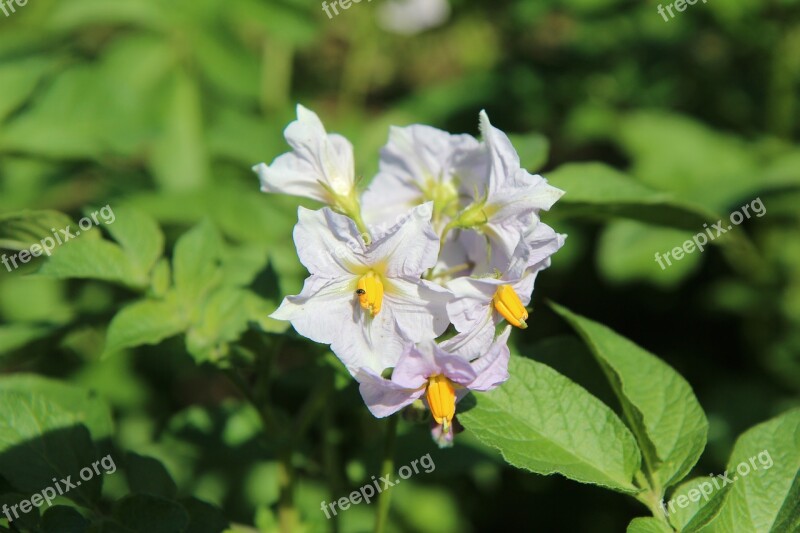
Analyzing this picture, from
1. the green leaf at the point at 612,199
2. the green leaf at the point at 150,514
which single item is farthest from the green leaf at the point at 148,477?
the green leaf at the point at 612,199

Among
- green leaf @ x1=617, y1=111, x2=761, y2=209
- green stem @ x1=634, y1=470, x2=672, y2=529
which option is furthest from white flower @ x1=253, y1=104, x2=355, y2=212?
green leaf @ x1=617, y1=111, x2=761, y2=209

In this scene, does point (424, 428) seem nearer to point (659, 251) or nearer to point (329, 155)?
point (329, 155)

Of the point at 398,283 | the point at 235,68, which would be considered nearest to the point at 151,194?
the point at 235,68

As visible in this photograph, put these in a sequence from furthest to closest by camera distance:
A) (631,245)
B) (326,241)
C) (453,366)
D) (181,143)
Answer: (181,143), (631,245), (326,241), (453,366)

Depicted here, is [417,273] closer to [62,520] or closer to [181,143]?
[62,520]

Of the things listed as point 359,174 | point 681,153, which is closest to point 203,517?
point 359,174

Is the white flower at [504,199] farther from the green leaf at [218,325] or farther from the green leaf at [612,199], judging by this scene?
the green leaf at [218,325]
